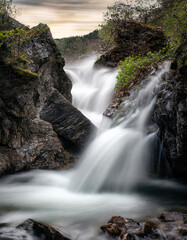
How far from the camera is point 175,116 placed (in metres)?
6.01

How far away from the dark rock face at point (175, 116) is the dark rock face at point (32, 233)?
3567mm

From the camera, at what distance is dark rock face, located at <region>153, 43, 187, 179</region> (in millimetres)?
5551

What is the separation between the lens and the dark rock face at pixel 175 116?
555 cm

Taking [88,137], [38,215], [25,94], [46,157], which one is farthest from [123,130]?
[38,215]

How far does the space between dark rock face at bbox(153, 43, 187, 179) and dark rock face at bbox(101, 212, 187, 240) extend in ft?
7.20

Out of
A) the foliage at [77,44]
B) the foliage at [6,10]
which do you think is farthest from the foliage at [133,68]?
the foliage at [77,44]

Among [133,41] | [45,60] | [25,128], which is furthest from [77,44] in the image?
[25,128]

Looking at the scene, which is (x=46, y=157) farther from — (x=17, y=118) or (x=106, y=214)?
(x=106, y=214)

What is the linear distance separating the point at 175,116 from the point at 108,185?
2558 mm

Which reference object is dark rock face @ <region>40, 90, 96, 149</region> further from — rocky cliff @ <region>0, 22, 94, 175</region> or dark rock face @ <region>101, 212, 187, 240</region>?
dark rock face @ <region>101, 212, 187, 240</region>

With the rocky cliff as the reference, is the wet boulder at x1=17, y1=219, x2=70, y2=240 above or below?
below

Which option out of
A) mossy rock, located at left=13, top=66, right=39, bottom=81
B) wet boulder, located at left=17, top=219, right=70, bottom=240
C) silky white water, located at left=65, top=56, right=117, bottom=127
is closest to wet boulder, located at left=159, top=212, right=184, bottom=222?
wet boulder, located at left=17, top=219, right=70, bottom=240

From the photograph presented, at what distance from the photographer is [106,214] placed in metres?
4.78

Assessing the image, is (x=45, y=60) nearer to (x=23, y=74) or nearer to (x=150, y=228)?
(x=23, y=74)
